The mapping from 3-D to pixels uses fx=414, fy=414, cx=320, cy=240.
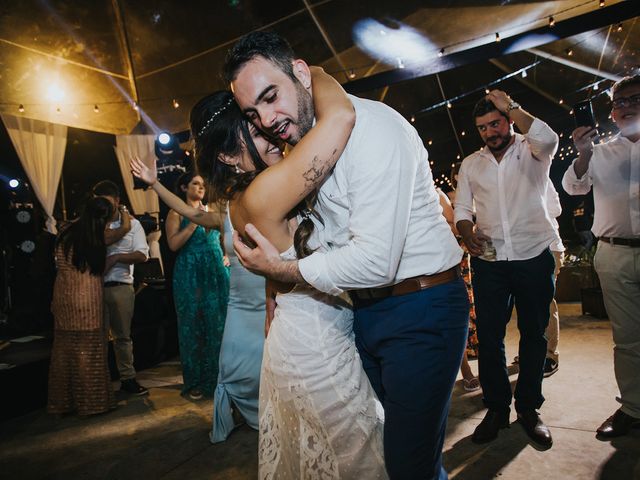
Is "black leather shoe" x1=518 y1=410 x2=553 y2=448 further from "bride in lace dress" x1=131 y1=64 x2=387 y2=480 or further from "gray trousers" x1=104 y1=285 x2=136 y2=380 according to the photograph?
"gray trousers" x1=104 y1=285 x2=136 y2=380

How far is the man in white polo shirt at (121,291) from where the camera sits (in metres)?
4.00

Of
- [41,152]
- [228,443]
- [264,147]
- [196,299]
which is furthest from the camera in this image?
[41,152]

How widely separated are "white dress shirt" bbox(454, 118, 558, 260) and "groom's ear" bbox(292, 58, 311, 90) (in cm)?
154

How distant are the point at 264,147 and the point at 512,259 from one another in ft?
5.51

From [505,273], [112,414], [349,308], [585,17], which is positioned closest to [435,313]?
[349,308]

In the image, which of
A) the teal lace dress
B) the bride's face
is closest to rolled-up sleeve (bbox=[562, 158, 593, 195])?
the bride's face

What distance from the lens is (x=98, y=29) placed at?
855cm

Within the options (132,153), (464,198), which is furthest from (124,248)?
(132,153)

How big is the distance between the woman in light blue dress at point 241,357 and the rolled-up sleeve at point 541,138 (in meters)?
1.95

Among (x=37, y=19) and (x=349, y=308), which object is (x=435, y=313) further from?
(x=37, y=19)

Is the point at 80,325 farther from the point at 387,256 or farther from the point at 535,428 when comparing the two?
the point at 535,428

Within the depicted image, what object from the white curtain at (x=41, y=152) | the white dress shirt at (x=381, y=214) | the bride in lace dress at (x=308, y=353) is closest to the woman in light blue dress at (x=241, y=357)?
the bride in lace dress at (x=308, y=353)

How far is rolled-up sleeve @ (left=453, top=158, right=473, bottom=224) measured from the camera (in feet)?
9.43

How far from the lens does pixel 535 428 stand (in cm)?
242
